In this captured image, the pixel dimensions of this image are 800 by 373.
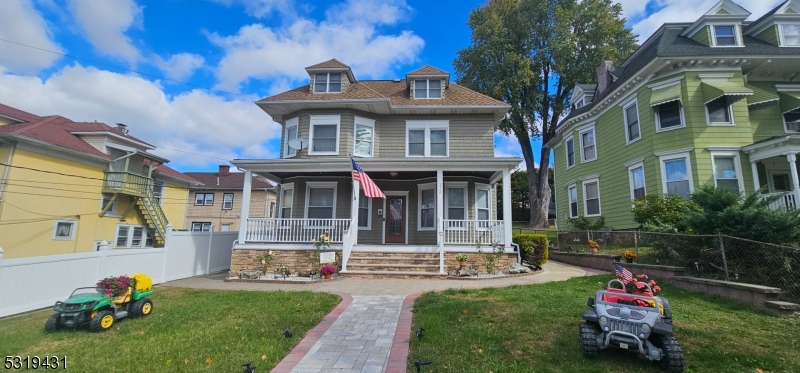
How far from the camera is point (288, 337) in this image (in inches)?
176

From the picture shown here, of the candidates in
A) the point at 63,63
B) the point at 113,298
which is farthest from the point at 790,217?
the point at 63,63

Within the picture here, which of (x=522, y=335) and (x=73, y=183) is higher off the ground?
(x=73, y=183)

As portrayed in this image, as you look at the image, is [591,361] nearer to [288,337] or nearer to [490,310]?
[490,310]

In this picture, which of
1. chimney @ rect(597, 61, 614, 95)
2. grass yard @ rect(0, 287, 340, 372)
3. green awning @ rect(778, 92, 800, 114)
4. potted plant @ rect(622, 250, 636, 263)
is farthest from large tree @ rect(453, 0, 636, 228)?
grass yard @ rect(0, 287, 340, 372)

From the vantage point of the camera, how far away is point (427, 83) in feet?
49.5

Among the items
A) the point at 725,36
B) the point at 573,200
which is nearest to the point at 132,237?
the point at 573,200

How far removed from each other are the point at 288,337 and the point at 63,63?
44.9 ft

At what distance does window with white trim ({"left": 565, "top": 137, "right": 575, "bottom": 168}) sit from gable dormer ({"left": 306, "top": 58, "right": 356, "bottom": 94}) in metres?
12.9

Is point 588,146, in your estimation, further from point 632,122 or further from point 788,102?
point 788,102

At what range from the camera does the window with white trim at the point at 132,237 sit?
1911 centimetres

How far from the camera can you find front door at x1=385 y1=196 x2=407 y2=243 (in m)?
13.8

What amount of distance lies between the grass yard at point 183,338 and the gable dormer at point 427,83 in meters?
10.8

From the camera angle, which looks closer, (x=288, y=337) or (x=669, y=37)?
(x=288, y=337)

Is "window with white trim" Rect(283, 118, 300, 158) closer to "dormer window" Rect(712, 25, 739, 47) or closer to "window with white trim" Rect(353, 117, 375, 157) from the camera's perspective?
"window with white trim" Rect(353, 117, 375, 157)
